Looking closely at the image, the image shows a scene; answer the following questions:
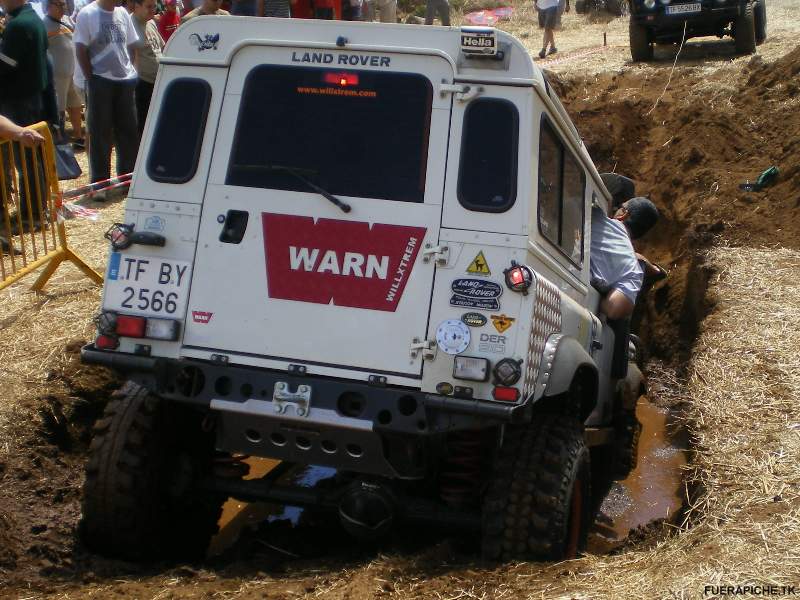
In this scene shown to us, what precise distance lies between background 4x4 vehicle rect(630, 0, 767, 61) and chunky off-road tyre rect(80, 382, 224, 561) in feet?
44.5

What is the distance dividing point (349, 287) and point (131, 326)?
1101 millimetres

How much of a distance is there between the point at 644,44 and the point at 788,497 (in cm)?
1331

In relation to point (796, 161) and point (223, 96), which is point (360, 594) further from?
point (796, 161)

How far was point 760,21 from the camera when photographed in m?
17.8

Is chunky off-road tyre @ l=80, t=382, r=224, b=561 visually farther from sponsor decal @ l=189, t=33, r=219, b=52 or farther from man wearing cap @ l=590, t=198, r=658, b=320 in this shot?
man wearing cap @ l=590, t=198, r=658, b=320

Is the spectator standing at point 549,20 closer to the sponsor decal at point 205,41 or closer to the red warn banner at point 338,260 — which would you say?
the sponsor decal at point 205,41

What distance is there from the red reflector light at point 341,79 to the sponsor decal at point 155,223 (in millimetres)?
1067

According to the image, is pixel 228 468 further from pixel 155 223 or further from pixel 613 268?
pixel 613 268

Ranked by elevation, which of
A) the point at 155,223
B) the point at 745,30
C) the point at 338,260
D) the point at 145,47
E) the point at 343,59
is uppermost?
the point at 745,30

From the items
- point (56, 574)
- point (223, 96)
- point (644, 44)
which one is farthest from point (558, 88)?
point (56, 574)

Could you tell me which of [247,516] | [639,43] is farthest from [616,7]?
[247,516]

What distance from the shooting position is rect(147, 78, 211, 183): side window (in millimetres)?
5406

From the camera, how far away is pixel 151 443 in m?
5.45

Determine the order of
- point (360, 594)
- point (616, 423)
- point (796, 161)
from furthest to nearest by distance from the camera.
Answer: point (796, 161) < point (616, 423) < point (360, 594)
